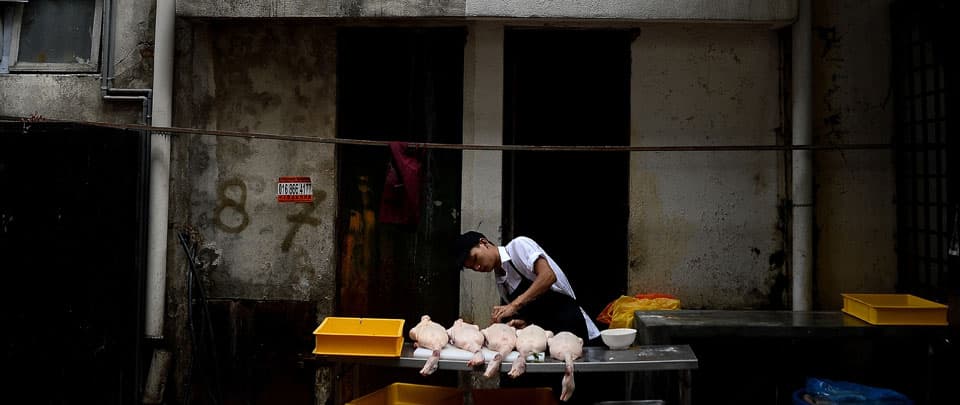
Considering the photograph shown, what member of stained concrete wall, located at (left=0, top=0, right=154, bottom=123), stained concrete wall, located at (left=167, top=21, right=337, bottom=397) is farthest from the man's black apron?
stained concrete wall, located at (left=0, top=0, right=154, bottom=123)

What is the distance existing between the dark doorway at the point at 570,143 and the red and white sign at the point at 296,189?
216 centimetres

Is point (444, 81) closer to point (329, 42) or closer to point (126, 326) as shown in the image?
point (329, 42)

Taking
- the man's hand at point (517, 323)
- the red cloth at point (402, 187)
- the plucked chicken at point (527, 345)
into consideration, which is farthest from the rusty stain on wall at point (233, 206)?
the plucked chicken at point (527, 345)

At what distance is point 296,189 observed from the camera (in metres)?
6.83

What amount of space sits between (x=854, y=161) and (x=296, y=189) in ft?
19.3

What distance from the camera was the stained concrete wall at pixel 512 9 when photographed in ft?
20.6

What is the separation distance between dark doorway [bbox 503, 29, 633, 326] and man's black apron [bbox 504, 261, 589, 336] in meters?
1.66

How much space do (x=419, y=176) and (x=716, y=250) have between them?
322 cm

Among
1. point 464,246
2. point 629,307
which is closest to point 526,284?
point 464,246

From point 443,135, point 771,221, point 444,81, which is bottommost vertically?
point 771,221

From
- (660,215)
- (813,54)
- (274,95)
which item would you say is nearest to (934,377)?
(660,215)

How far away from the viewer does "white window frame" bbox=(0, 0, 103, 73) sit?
7.03 m

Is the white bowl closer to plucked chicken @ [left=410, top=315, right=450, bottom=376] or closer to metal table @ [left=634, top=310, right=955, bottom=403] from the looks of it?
metal table @ [left=634, top=310, right=955, bottom=403]

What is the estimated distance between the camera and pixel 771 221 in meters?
6.60
